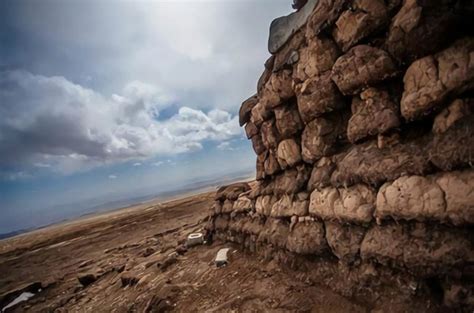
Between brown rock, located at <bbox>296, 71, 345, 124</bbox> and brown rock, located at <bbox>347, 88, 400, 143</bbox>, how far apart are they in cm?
55

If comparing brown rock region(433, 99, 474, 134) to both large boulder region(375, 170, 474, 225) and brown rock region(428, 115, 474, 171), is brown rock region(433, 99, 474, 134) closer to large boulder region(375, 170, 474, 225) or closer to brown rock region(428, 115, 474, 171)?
brown rock region(428, 115, 474, 171)

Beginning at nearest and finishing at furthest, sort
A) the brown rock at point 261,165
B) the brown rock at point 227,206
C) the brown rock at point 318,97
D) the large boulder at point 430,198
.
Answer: the large boulder at point 430,198 < the brown rock at point 318,97 < the brown rock at point 261,165 < the brown rock at point 227,206

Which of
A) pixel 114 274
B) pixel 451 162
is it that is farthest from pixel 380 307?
pixel 114 274

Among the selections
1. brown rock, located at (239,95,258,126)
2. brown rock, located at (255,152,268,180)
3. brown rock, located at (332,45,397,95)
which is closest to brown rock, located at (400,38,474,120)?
brown rock, located at (332,45,397,95)


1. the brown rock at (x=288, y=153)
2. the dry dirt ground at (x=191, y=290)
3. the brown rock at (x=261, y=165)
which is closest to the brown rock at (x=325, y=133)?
the brown rock at (x=288, y=153)

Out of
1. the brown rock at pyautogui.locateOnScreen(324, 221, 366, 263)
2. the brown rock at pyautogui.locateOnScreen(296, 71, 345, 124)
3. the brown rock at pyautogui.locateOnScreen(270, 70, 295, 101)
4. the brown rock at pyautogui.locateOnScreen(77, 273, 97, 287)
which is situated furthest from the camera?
the brown rock at pyautogui.locateOnScreen(77, 273, 97, 287)

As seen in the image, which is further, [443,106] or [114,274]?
[114,274]

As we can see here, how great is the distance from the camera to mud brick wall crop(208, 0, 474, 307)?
3.88 meters

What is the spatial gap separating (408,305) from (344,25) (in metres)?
6.37

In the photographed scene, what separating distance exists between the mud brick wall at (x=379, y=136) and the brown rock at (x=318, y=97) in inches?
1.2

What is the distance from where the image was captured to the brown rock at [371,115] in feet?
16.6

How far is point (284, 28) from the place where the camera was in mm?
8156

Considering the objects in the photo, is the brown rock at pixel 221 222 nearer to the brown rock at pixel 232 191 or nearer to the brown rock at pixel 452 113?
the brown rock at pixel 232 191

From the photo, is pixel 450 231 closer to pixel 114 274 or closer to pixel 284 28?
pixel 284 28
